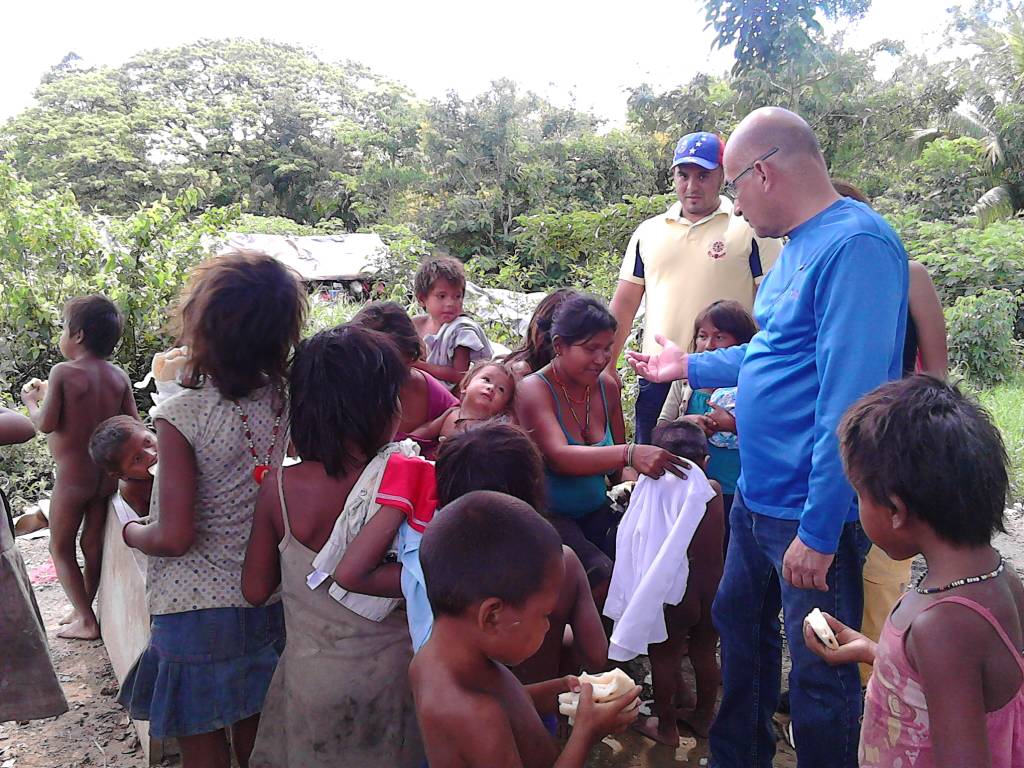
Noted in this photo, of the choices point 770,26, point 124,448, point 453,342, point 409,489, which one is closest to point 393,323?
point 453,342

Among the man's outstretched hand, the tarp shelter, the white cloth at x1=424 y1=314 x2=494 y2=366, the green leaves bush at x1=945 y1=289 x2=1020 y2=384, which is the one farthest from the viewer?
the tarp shelter

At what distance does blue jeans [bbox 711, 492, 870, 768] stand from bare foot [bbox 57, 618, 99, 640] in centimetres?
295

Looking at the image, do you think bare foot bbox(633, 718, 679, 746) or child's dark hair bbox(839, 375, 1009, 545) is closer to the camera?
child's dark hair bbox(839, 375, 1009, 545)

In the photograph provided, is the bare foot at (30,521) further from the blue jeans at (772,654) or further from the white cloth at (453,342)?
the blue jeans at (772,654)

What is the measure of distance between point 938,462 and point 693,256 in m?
2.21

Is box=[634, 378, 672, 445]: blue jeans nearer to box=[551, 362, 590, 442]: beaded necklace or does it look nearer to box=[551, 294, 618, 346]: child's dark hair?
box=[551, 362, 590, 442]: beaded necklace

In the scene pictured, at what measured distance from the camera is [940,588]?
1.45 metres

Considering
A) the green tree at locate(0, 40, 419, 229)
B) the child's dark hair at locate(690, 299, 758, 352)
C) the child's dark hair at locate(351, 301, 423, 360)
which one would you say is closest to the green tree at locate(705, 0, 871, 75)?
the child's dark hair at locate(690, 299, 758, 352)

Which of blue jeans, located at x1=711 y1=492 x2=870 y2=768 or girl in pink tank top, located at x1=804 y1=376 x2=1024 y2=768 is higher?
girl in pink tank top, located at x1=804 y1=376 x2=1024 y2=768

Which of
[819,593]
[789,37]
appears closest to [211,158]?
[789,37]

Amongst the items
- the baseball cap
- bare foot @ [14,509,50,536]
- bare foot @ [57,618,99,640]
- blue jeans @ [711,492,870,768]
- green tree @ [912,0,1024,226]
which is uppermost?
green tree @ [912,0,1024,226]

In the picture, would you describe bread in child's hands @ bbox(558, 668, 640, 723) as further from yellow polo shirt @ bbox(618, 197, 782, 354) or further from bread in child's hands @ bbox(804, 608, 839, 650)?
yellow polo shirt @ bbox(618, 197, 782, 354)

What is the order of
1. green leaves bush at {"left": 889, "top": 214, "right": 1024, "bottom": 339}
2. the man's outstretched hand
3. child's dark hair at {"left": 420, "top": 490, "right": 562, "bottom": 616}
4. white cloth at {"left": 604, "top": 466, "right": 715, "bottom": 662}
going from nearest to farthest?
child's dark hair at {"left": 420, "top": 490, "right": 562, "bottom": 616} → white cloth at {"left": 604, "top": 466, "right": 715, "bottom": 662} → the man's outstretched hand → green leaves bush at {"left": 889, "top": 214, "right": 1024, "bottom": 339}

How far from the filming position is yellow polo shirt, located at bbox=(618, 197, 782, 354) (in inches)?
137
